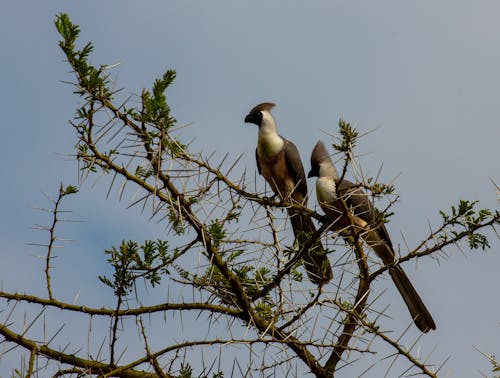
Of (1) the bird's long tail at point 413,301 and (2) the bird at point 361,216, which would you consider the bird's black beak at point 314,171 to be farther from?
(1) the bird's long tail at point 413,301

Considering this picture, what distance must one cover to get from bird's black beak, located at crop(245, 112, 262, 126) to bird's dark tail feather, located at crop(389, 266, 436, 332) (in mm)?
2450

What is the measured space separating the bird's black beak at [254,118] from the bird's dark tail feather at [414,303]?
8.04ft

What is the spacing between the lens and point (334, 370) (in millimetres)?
3588

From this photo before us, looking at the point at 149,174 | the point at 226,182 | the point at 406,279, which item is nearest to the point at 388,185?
the point at 226,182

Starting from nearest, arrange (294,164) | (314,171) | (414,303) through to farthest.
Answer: (414,303) → (314,171) → (294,164)

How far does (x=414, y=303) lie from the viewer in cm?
532

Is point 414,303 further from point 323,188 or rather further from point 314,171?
point 314,171

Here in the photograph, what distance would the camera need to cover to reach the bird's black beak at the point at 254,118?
7270 mm

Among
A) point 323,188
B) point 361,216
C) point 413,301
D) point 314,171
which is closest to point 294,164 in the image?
point 314,171

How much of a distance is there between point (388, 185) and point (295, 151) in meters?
4.06

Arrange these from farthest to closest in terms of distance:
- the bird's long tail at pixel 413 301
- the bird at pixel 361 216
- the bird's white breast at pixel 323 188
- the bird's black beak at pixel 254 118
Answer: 1. the bird's black beak at pixel 254 118
2. the bird's white breast at pixel 323 188
3. the bird's long tail at pixel 413 301
4. the bird at pixel 361 216

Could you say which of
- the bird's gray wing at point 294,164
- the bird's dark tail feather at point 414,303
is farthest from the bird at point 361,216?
the bird's gray wing at point 294,164

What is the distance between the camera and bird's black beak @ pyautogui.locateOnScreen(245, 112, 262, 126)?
7270 millimetres

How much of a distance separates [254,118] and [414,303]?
282 centimetres
